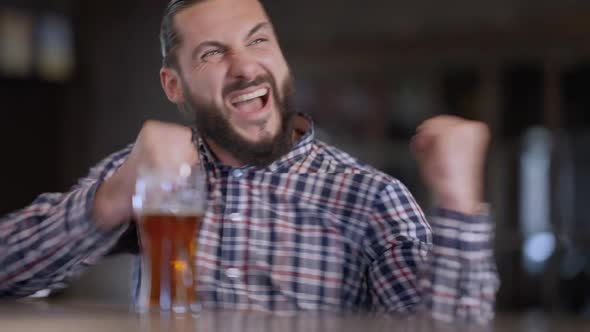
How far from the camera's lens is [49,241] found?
110cm

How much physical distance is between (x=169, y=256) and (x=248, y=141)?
0.24m

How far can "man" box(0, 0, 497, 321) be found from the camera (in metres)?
1.06

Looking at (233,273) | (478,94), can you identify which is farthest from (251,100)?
(478,94)

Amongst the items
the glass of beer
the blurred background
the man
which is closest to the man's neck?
the man

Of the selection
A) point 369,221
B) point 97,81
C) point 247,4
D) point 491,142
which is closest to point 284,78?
point 247,4

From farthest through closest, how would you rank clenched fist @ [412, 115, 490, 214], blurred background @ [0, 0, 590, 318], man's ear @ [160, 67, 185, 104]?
blurred background @ [0, 0, 590, 318] → man's ear @ [160, 67, 185, 104] → clenched fist @ [412, 115, 490, 214]

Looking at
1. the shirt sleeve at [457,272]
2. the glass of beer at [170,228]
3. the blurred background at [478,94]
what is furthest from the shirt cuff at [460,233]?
the blurred background at [478,94]

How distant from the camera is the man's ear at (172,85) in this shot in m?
1.13

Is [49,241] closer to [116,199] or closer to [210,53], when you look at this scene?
[116,199]

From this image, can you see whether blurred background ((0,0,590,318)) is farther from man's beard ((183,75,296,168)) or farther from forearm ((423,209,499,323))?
forearm ((423,209,499,323))

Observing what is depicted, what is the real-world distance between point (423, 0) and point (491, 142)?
0.59 m

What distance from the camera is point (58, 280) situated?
3.76 feet

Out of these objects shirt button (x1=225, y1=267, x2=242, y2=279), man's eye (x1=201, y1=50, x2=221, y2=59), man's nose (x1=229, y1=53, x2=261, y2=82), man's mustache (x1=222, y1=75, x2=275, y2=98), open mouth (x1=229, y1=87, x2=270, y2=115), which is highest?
man's eye (x1=201, y1=50, x2=221, y2=59)

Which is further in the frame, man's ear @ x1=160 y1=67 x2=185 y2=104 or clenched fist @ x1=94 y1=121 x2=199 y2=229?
man's ear @ x1=160 y1=67 x2=185 y2=104
